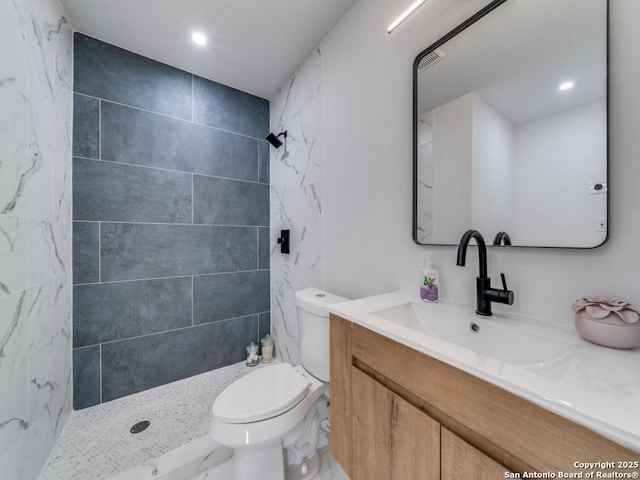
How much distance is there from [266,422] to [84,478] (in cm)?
95

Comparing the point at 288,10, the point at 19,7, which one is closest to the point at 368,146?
the point at 288,10

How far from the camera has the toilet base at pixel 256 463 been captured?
1073 mm

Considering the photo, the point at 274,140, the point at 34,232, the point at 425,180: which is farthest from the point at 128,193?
the point at 425,180

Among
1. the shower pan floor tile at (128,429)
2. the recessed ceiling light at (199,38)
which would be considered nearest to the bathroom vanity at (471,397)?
the shower pan floor tile at (128,429)

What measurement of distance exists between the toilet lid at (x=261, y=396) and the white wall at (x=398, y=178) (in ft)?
1.76

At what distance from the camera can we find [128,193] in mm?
1692

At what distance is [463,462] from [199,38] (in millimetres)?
2290

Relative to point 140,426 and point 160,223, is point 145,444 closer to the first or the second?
point 140,426

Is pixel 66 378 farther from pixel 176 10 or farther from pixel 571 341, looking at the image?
pixel 571 341

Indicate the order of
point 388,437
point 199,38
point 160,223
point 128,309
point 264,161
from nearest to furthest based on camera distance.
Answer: point 388,437, point 199,38, point 128,309, point 160,223, point 264,161

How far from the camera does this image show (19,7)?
39.5 inches

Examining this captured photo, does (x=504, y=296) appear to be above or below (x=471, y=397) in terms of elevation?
above

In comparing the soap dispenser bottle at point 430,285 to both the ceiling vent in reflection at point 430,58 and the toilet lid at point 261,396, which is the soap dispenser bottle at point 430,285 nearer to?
the toilet lid at point 261,396

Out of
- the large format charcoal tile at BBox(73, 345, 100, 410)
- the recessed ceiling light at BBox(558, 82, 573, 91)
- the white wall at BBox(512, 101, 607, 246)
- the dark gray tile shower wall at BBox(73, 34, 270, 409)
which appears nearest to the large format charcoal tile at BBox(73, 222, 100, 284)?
the dark gray tile shower wall at BBox(73, 34, 270, 409)
